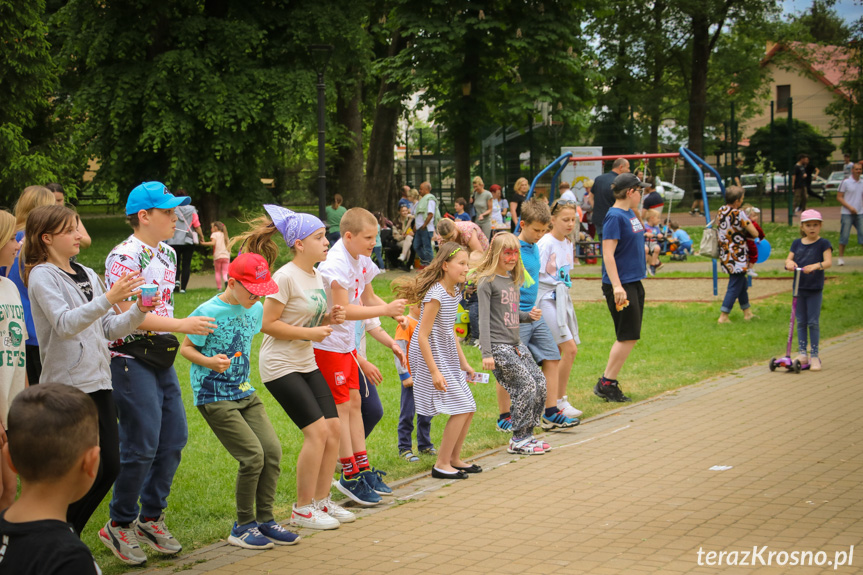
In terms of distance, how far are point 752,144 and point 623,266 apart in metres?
27.4

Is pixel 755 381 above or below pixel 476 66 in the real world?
below

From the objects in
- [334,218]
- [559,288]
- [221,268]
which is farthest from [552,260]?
[334,218]

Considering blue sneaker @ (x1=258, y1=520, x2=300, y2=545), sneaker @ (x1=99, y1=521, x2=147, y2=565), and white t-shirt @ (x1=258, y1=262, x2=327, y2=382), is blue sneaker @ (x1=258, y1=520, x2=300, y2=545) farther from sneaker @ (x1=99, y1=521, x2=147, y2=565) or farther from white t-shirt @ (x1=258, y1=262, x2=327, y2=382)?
white t-shirt @ (x1=258, y1=262, x2=327, y2=382)

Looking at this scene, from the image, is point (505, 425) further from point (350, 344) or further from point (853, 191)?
point (853, 191)

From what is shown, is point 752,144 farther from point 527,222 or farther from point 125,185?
point 527,222

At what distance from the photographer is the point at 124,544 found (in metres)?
4.94

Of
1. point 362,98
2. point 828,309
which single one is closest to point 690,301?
point 828,309

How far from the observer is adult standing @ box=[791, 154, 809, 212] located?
29125 millimetres

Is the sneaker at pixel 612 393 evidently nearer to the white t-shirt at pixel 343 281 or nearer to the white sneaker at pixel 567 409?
the white sneaker at pixel 567 409

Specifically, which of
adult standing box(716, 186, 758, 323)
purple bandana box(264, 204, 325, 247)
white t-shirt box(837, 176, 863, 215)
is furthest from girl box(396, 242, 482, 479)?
white t-shirt box(837, 176, 863, 215)

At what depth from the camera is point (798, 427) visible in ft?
25.1

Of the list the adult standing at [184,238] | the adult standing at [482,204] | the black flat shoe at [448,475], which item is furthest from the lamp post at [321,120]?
the black flat shoe at [448,475]

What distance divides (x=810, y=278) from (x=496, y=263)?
4.65 m

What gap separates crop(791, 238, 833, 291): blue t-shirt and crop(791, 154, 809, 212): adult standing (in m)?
20.1
